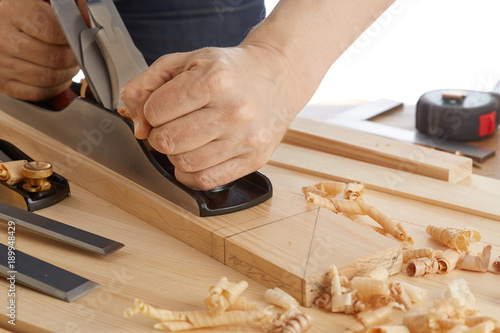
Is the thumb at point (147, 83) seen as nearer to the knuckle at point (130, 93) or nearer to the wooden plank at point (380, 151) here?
the knuckle at point (130, 93)

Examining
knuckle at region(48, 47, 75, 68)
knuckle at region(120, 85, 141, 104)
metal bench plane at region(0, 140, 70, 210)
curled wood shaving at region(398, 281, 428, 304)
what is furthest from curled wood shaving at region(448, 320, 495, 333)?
knuckle at region(48, 47, 75, 68)

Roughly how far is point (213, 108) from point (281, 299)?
0.36 meters

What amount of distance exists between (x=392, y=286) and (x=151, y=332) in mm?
369

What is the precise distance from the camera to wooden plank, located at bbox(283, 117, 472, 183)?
4.59 feet

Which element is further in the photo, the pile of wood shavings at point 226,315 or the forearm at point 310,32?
the forearm at point 310,32

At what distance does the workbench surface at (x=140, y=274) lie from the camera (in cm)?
87

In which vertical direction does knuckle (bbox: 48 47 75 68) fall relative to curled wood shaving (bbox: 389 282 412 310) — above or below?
above

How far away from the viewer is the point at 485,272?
3.31 ft

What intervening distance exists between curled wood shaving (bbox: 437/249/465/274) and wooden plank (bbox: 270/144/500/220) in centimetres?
22

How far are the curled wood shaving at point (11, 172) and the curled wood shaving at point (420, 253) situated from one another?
77 centimetres

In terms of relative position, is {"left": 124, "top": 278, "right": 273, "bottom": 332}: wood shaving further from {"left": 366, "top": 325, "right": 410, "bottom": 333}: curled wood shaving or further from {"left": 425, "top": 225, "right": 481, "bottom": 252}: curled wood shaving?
{"left": 425, "top": 225, "right": 481, "bottom": 252}: curled wood shaving

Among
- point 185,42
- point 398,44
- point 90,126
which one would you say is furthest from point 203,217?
point 398,44

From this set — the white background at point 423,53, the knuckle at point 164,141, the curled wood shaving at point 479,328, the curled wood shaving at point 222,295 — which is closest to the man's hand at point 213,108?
the knuckle at point 164,141

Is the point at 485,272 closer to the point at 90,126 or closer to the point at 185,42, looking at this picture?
the point at 90,126
